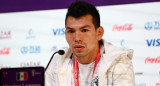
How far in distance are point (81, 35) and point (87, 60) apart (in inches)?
10.3

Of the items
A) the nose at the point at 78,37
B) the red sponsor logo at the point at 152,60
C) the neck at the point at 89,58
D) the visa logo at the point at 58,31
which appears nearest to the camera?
the nose at the point at 78,37

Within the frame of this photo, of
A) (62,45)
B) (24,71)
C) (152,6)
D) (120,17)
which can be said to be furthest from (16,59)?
(24,71)

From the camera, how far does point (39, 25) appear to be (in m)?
3.49

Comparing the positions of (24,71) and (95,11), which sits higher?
(95,11)

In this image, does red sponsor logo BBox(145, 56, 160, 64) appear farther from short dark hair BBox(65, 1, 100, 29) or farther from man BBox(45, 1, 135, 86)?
short dark hair BBox(65, 1, 100, 29)

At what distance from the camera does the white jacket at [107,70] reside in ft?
5.91

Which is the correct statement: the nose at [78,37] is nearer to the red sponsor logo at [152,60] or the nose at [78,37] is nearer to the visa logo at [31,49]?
the red sponsor logo at [152,60]

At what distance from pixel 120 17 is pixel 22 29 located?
134 cm

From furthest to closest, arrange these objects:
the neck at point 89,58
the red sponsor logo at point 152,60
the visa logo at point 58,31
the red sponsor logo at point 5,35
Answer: the red sponsor logo at point 5,35
the visa logo at point 58,31
the red sponsor logo at point 152,60
the neck at point 89,58

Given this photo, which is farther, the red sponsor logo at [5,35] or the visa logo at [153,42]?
the red sponsor logo at [5,35]

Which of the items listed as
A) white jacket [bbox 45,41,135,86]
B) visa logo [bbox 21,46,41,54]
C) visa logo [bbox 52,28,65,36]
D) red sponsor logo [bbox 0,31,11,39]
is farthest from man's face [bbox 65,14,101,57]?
red sponsor logo [bbox 0,31,11,39]

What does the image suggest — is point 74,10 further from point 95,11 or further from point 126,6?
point 126,6

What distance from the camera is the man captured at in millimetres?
1792

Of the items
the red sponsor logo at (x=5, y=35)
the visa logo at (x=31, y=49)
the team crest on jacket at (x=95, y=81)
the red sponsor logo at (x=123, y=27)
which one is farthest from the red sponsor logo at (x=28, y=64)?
the team crest on jacket at (x=95, y=81)
